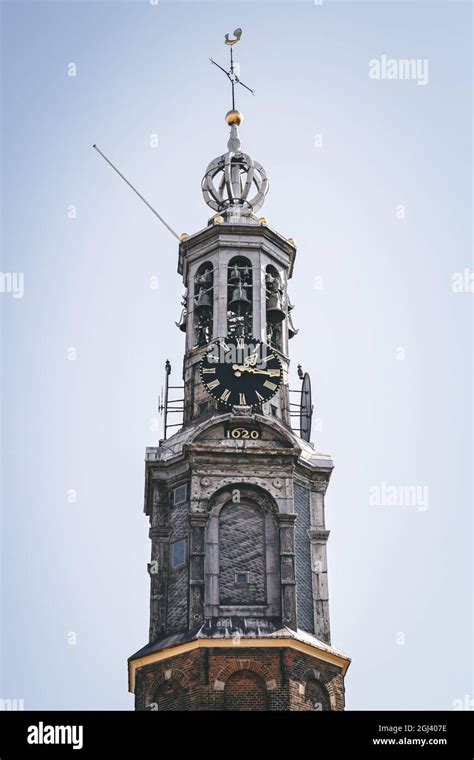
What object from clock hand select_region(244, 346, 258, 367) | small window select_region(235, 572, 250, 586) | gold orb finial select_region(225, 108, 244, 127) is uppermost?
gold orb finial select_region(225, 108, 244, 127)

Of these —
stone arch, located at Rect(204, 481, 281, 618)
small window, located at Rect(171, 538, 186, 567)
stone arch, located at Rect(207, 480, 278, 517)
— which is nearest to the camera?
stone arch, located at Rect(204, 481, 281, 618)

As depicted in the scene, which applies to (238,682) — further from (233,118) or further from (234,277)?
(233,118)

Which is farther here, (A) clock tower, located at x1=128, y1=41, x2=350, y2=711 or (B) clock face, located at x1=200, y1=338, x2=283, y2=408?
(B) clock face, located at x1=200, y1=338, x2=283, y2=408

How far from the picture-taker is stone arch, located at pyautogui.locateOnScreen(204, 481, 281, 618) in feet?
201

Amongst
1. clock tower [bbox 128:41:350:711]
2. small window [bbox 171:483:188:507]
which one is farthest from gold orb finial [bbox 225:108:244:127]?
small window [bbox 171:483:188:507]

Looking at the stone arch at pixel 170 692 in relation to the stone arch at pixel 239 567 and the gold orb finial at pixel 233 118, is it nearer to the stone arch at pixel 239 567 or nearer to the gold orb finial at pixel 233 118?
the stone arch at pixel 239 567

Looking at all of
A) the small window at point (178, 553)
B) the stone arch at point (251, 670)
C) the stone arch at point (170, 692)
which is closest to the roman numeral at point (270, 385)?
the small window at point (178, 553)

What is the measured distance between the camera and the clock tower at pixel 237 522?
195 ft

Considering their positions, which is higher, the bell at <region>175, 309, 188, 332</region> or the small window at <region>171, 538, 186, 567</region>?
the bell at <region>175, 309, 188, 332</region>

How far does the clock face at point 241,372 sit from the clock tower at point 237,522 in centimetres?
4

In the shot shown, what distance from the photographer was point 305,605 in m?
62.7

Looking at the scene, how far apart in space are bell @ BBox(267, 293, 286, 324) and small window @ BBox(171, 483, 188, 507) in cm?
1006

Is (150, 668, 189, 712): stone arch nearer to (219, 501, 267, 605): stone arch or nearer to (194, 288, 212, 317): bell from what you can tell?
(219, 501, 267, 605): stone arch
